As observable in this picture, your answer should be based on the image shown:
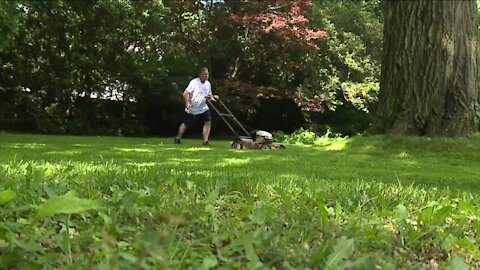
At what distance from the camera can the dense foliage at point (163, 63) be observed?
1784 cm

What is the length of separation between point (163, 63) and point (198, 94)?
9513 millimetres

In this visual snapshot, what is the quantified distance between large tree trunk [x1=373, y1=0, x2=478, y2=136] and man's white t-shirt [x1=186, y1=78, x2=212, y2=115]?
3928mm

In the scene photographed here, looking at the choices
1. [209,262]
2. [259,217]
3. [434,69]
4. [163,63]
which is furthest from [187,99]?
[163,63]

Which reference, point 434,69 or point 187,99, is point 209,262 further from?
point 187,99

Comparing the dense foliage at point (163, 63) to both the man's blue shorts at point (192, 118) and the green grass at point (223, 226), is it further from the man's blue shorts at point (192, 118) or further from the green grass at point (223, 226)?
the green grass at point (223, 226)

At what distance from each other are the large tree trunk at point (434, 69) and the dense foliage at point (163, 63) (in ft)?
34.0

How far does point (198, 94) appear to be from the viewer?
1081 cm

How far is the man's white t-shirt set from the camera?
426 inches

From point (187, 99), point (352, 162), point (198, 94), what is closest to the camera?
point (352, 162)

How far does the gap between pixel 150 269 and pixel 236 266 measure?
258 millimetres

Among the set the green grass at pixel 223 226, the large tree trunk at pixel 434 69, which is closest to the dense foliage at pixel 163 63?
the large tree trunk at pixel 434 69

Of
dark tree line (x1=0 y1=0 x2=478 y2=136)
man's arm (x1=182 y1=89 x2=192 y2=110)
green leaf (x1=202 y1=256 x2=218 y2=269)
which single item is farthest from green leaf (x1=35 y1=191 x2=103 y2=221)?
dark tree line (x1=0 y1=0 x2=478 y2=136)

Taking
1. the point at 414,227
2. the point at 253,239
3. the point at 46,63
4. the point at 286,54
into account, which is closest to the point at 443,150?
the point at 414,227

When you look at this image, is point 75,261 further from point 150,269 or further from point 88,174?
point 88,174
